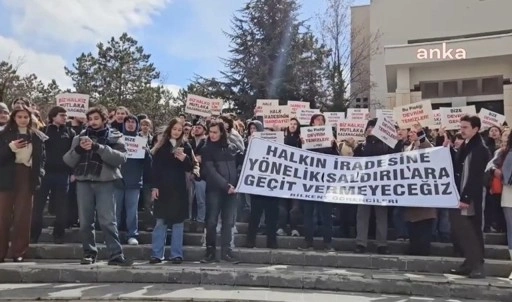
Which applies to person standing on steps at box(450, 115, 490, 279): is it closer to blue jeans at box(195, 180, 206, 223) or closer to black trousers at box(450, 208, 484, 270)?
black trousers at box(450, 208, 484, 270)

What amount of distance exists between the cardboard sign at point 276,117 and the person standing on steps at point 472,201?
490cm

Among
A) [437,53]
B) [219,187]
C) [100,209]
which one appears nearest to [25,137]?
[100,209]

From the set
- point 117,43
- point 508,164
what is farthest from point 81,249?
point 117,43

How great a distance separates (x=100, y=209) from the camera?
6.86 metres

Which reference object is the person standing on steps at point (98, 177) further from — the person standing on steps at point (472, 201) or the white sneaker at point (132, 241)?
the person standing on steps at point (472, 201)

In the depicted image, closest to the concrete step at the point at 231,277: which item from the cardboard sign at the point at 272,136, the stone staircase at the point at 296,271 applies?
the stone staircase at the point at 296,271

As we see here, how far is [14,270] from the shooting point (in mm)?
6719

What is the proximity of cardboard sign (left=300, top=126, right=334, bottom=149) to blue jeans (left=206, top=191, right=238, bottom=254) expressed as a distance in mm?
1797

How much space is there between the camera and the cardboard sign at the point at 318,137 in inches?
337

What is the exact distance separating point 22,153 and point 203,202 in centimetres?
282

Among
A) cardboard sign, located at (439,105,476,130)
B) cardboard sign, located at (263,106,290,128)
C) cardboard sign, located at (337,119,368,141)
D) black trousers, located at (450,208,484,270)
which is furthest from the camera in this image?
cardboard sign, located at (263,106,290,128)

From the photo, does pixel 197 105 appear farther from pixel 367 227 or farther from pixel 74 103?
pixel 367 227

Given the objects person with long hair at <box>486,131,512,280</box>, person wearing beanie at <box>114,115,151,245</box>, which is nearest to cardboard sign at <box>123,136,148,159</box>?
person wearing beanie at <box>114,115,151,245</box>

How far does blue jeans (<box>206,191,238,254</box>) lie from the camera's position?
7.40 meters
